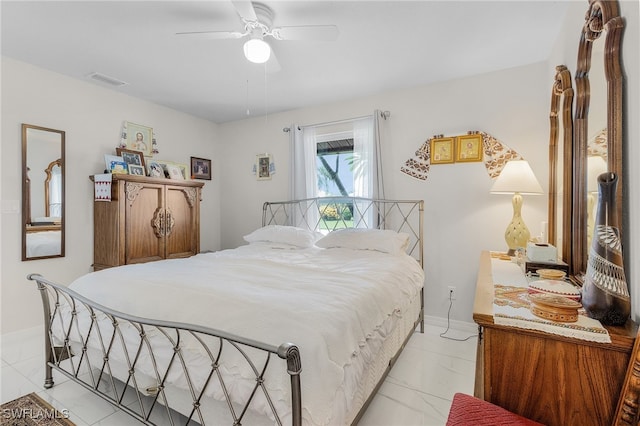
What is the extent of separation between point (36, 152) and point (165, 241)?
1.49m

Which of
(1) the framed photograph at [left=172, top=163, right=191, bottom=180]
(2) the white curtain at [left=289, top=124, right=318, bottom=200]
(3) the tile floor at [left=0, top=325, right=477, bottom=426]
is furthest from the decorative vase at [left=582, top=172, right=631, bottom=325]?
(1) the framed photograph at [left=172, top=163, right=191, bottom=180]

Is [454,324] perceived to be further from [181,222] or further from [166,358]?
[181,222]

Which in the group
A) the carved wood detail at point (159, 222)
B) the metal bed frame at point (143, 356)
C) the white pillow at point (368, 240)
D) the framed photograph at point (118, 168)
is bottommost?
the metal bed frame at point (143, 356)

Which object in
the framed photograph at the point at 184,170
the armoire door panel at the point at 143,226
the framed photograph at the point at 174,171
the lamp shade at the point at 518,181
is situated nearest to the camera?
the lamp shade at the point at 518,181

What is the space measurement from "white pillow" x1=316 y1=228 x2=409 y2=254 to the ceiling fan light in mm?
1762

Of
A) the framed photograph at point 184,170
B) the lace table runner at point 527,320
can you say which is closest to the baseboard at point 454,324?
the lace table runner at point 527,320

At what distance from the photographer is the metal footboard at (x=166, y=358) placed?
3.84ft

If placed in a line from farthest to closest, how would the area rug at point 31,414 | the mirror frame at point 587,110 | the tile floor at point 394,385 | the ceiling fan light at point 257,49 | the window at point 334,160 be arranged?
the window at point 334,160 → the ceiling fan light at point 257,49 → the tile floor at point 394,385 → the area rug at point 31,414 → the mirror frame at point 587,110

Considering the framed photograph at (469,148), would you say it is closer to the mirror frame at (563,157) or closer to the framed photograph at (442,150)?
the framed photograph at (442,150)

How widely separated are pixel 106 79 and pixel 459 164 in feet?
12.6

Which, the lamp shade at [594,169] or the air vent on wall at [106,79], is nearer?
the lamp shade at [594,169]

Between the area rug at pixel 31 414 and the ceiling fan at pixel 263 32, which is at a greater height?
the ceiling fan at pixel 263 32

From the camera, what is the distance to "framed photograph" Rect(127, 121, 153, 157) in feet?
12.2

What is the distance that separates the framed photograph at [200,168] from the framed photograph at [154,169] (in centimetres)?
64
